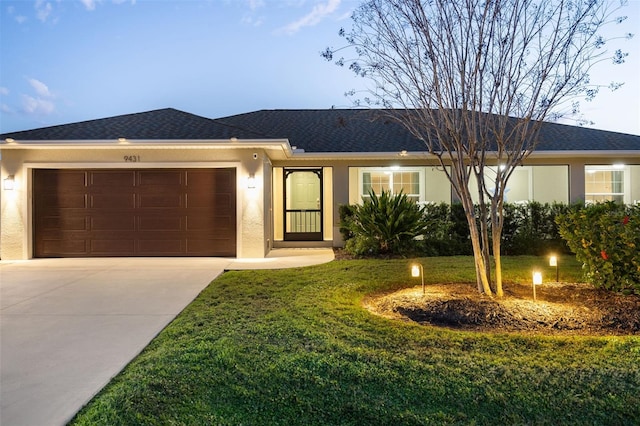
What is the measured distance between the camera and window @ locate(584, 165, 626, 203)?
1520 centimetres

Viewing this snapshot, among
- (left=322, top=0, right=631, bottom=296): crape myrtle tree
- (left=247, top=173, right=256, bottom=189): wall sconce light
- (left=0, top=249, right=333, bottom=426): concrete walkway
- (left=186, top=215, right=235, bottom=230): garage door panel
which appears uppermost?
(left=322, top=0, right=631, bottom=296): crape myrtle tree

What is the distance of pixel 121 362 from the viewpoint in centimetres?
→ 350

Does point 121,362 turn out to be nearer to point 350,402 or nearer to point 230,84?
point 350,402

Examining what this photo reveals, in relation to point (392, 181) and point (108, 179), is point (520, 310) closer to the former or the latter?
point (108, 179)

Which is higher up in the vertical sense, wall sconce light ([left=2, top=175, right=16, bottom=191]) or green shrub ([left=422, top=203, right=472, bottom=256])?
wall sconce light ([left=2, top=175, right=16, bottom=191])

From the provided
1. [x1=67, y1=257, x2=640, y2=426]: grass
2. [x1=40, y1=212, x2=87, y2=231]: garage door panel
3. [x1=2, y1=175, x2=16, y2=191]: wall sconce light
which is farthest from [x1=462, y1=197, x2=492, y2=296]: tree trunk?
[x1=2, y1=175, x2=16, y2=191]: wall sconce light

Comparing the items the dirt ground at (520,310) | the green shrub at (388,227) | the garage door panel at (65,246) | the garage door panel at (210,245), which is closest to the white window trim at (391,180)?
the green shrub at (388,227)

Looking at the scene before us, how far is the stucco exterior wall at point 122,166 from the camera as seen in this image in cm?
996

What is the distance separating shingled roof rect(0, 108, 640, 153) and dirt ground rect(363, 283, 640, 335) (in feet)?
10.5

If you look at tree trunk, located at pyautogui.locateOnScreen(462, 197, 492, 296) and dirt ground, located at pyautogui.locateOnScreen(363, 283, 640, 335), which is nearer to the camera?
dirt ground, located at pyautogui.locateOnScreen(363, 283, 640, 335)

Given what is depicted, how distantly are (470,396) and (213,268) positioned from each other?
21.4ft

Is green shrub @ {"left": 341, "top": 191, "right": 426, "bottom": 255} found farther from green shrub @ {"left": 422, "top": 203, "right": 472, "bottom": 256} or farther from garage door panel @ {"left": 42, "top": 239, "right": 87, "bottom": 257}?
garage door panel @ {"left": 42, "top": 239, "right": 87, "bottom": 257}

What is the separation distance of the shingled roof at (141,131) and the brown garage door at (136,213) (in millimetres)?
929

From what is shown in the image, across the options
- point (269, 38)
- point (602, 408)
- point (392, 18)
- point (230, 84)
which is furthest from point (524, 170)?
point (230, 84)
